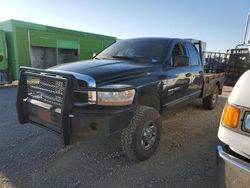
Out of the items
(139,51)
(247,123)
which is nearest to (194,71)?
(139,51)

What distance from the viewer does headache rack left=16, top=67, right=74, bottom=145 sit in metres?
2.24

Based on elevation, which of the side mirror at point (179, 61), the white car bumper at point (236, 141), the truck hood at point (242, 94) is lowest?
the white car bumper at point (236, 141)

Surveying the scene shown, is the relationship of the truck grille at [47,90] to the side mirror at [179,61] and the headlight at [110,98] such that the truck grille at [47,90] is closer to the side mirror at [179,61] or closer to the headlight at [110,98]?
the headlight at [110,98]

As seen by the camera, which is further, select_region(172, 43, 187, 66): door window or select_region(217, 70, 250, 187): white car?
select_region(172, 43, 187, 66): door window

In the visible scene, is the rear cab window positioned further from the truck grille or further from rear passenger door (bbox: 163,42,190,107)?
the truck grille

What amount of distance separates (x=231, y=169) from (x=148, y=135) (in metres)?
1.43

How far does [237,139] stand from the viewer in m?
1.52

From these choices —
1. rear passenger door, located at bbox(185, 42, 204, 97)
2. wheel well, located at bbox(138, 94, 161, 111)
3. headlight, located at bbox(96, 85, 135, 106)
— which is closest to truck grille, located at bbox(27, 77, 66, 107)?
headlight, located at bbox(96, 85, 135, 106)

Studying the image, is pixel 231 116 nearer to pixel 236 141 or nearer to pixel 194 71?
pixel 236 141

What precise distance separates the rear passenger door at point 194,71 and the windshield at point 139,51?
108cm

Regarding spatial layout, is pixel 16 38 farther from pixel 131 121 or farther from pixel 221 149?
pixel 221 149

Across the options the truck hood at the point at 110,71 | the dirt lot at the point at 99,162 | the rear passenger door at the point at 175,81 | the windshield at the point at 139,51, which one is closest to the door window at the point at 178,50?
the rear passenger door at the point at 175,81

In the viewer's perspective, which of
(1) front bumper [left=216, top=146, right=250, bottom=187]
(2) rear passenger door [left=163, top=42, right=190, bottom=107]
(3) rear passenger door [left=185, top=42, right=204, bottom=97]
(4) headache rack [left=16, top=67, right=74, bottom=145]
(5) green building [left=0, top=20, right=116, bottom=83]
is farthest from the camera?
(5) green building [left=0, top=20, right=116, bottom=83]

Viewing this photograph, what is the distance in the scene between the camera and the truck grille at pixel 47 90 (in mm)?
2428
